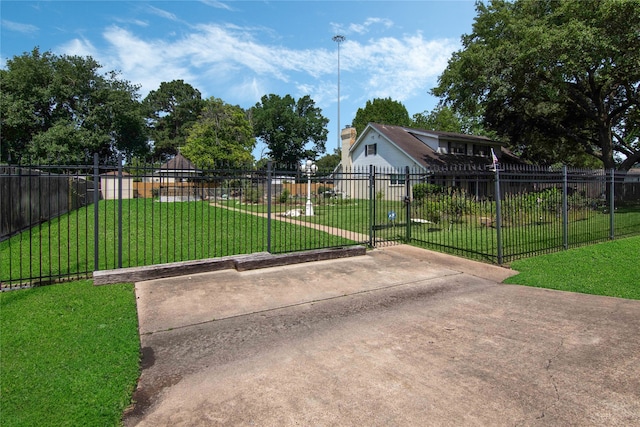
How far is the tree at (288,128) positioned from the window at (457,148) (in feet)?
120

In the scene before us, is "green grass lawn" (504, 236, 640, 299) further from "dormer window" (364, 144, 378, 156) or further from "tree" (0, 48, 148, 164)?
"tree" (0, 48, 148, 164)

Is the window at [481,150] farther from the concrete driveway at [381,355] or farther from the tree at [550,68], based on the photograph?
the concrete driveway at [381,355]

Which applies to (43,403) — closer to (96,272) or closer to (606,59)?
(96,272)

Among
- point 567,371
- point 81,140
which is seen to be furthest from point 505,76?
point 81,140

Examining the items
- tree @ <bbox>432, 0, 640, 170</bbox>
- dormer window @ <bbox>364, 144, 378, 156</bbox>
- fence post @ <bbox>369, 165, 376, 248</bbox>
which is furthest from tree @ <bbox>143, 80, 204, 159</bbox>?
fence post @ <bbox>369, 165, 376, 248</bbox>

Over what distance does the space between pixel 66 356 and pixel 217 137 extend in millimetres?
35772

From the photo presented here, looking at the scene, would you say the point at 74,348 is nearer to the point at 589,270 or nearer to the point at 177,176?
the point at 177,176

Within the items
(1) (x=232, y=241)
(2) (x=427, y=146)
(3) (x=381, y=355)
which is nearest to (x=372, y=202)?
(1) (x=232, y=241)

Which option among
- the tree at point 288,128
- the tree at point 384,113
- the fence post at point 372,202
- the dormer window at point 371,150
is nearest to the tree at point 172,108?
the tree at point 288,128

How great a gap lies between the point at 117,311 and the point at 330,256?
14.7 feet

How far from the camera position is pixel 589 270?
7.14 m

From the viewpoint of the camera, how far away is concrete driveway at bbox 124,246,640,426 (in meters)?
2.71

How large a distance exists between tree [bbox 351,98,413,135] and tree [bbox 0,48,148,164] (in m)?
31.0

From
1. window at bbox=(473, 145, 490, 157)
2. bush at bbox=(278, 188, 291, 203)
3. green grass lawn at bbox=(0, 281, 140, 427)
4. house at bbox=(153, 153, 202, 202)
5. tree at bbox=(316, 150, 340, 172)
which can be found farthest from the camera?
tree at bbox=(316, 150, 340, 172)
